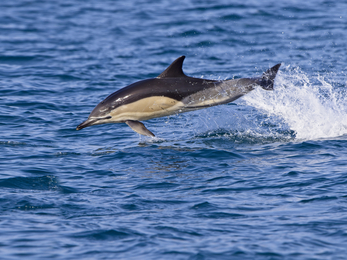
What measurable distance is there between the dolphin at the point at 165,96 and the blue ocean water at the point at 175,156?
84 cm

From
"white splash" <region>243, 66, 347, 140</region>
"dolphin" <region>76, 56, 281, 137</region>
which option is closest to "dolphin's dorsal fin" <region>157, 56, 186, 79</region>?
"dolphin" <region>76, 56, 281, 137</region>

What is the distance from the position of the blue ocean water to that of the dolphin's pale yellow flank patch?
0.82 meters

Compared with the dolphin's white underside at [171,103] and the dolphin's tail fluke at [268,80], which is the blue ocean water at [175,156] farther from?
the dolphin's tail fluke at [268,80]

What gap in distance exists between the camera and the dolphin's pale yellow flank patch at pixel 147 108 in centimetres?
1154

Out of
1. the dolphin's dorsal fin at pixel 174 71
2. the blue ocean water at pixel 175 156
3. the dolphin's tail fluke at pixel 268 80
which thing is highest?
the dolphin's dorsal fin at pixel 174 71

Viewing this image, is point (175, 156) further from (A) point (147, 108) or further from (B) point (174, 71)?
(B) point (174, 71)

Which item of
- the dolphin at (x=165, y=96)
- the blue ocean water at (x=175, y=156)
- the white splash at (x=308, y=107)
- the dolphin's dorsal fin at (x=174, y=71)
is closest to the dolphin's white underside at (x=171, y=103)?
the dolphin at (x=165, y=96)

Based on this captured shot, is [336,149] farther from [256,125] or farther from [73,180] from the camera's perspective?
[73,180]

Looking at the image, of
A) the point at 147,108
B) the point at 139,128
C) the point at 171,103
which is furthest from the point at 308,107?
the point at 139,128

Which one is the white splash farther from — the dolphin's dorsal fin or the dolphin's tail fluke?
the dolphin's dorsal fin

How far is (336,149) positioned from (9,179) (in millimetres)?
6914

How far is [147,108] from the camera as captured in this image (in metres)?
11.6

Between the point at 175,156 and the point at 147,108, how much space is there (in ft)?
3.96

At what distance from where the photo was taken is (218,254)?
7270mm
